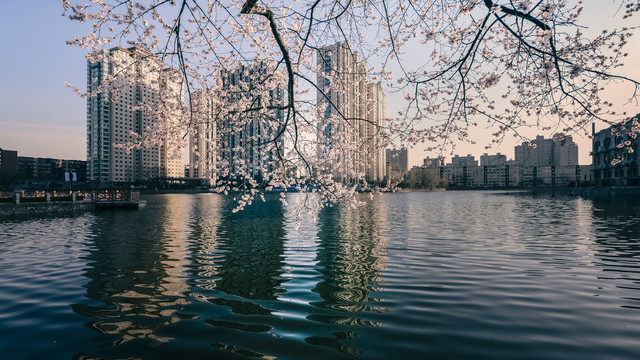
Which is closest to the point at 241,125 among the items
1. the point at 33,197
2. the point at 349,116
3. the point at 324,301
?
the point at 349,116

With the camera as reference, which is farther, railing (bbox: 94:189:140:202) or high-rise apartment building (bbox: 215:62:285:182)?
railing (bbox: 94:189:140:202)

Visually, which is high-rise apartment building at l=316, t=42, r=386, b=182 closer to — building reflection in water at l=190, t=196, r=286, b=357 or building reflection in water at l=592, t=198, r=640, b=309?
building reflection in water at l=190, t=196, r=286, b=357

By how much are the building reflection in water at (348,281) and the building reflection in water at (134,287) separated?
3.54 metres

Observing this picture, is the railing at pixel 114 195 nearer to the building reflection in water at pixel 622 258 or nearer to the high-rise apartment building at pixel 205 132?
the high-rise apartment building at pixel 205 132

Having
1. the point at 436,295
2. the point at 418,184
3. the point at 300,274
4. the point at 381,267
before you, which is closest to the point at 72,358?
the point at 300,274

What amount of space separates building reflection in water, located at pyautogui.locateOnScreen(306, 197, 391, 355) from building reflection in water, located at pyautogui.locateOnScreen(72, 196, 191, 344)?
11.6 feet

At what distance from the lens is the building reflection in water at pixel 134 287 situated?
6.84m

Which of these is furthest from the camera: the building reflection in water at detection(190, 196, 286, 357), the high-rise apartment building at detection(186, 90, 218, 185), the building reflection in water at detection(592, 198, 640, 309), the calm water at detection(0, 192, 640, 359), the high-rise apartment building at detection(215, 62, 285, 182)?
the high-rise apartment building at detection(186, 90, 218, 185)

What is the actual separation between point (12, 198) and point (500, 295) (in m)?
51.9

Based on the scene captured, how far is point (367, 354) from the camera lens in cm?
551

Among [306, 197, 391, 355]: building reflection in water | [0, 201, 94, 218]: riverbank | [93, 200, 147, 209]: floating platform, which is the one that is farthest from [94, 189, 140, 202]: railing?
[306, 197, 391, 355]: building reflection in water

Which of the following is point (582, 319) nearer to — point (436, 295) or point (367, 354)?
point (436, 295)

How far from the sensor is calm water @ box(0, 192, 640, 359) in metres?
5.79

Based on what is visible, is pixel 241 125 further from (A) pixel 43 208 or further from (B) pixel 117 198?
(B) pixel 117 198
